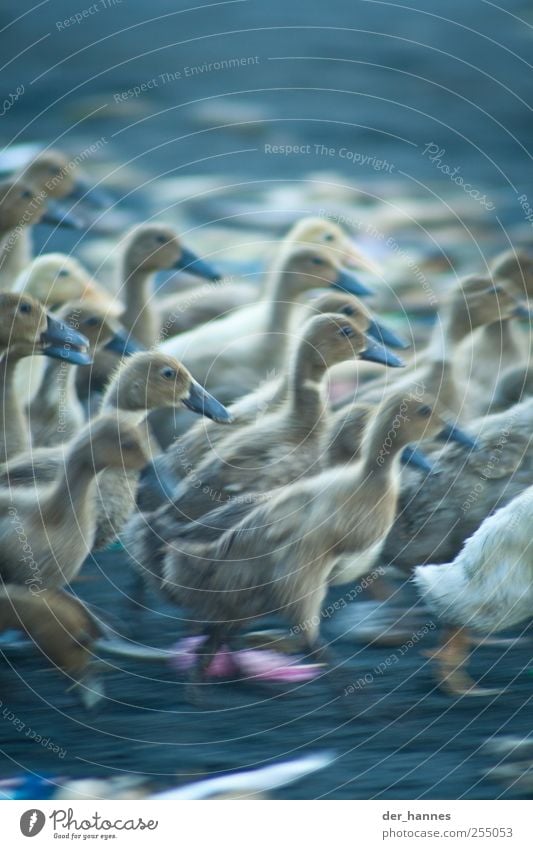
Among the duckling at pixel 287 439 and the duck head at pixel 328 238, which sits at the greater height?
the duck head at pixel 328 238

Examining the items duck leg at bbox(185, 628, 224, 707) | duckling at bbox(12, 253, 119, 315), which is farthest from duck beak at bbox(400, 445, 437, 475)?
duckling at bbox(12, 253, 119, 315)

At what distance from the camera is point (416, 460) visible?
206 centimetres

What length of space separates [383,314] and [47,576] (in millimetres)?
611

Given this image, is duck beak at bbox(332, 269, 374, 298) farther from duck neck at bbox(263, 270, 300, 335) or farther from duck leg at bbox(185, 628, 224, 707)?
duck leg at bbox(185, 628, 224, 707)

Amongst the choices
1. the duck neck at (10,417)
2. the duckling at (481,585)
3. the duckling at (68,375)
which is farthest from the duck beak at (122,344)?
the duckling at (481,585)

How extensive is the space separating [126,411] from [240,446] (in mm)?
169

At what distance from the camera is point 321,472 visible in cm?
204

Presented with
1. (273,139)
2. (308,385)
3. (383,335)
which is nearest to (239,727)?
(308,385)

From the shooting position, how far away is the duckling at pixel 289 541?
2021 mm

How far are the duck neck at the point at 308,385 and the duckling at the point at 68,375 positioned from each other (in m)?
0.26

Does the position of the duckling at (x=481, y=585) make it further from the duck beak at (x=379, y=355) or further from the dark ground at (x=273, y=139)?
the duck beak at (x=379, y=355)

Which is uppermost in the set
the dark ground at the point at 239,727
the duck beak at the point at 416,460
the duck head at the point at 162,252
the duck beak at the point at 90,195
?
the duck beak at the point at 90,195
